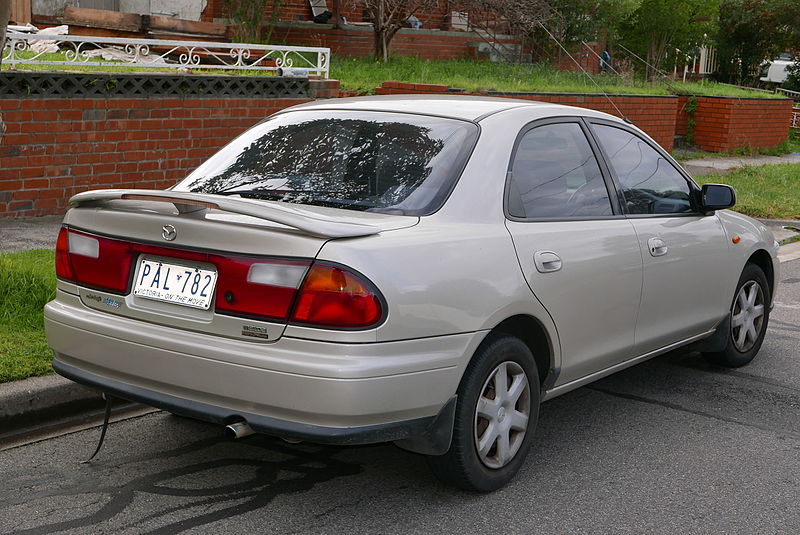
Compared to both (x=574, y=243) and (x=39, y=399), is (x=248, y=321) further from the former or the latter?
(x=39, y=399)

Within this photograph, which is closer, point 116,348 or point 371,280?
point 371,280

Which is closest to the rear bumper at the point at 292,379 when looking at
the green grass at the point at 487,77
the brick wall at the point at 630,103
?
the green grass at the point at 487,77

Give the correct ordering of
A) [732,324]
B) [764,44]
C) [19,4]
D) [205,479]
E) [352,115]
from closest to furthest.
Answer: [205,479] → [352,115] → [732,324] → [19,4] → [764,44]

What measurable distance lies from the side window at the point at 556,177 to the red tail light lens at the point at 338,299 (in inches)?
41.1

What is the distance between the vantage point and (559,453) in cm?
499

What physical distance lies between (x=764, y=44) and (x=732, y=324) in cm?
2523

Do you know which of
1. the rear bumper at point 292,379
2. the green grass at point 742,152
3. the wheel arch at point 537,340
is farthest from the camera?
the green grass at point 742,152

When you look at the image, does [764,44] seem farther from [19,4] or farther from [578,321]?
[578,321]

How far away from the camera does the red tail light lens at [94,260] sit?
4.18 meters

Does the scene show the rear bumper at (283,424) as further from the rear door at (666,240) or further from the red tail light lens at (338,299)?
the rear door at (666,240)

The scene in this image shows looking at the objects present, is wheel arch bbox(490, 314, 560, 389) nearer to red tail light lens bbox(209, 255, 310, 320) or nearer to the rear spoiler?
the rear spoiler

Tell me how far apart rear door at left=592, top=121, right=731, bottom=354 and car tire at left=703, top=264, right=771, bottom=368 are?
35 centimetres

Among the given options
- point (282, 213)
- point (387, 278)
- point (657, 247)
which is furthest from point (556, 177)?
point (282, 213)

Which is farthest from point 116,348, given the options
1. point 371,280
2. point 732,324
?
point 732,324
